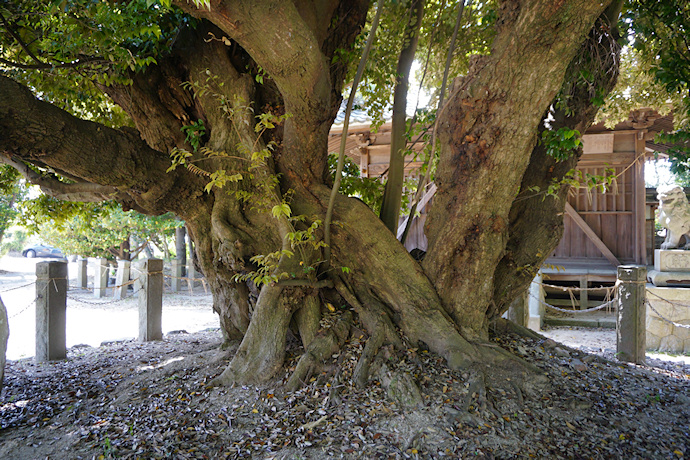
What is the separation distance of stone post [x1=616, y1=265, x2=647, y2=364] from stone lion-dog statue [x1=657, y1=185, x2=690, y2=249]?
14.1ft

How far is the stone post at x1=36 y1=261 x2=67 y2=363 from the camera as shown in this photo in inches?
214

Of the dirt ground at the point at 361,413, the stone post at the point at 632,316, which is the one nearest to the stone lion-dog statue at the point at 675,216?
the stone post at the point at 632,316

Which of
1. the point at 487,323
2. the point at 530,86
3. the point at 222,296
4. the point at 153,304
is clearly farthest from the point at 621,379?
the point at 153,304

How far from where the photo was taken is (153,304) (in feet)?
21.6

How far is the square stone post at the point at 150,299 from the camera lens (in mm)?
6496

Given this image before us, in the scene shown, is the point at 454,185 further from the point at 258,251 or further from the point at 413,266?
the point at 258,251

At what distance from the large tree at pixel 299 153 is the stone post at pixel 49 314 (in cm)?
148

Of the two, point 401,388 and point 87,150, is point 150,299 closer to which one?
point 87,150

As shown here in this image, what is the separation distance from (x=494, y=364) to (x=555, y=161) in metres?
2.04

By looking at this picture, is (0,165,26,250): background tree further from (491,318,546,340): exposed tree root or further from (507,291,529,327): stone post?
(507,291,529,327): stone post

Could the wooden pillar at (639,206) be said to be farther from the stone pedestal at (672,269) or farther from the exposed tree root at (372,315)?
the exposed tree root at (372,315)

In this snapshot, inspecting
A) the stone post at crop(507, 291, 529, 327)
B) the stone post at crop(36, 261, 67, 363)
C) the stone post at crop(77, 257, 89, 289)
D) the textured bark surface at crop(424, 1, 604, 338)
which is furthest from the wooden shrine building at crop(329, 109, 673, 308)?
the stone post at crop(77, 257, 89, 289)

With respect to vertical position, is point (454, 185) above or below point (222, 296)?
above

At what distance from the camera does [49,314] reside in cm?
544
